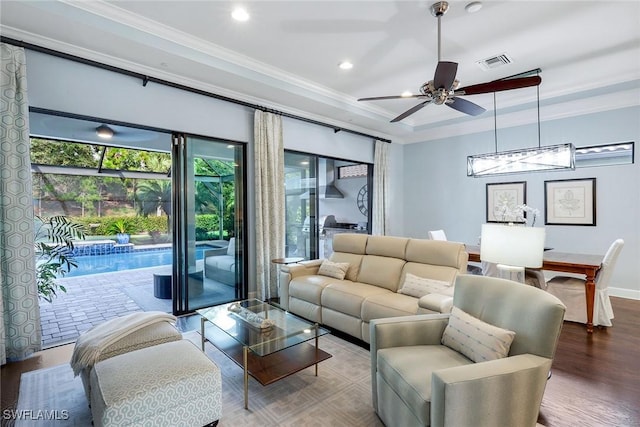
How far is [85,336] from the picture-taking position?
225cm

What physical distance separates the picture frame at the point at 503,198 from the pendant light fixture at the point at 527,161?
1.35 metres

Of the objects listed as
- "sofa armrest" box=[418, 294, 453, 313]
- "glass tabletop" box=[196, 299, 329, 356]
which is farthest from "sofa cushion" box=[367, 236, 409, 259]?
"glass tabletop" box=[196, 299, 329, 356]

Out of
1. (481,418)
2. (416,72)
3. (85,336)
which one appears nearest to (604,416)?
(481,418)

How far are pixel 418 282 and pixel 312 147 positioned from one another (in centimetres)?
317

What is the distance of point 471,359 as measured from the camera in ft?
5.93

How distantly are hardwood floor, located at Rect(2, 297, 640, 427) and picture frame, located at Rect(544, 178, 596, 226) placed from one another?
1.89 m

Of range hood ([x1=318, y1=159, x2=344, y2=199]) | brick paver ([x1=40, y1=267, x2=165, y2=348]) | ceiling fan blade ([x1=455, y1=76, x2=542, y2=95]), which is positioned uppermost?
ceiling fan blade ([x1=455, y1=76, x2=542, y2=95])

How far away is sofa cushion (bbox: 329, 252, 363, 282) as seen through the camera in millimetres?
3863

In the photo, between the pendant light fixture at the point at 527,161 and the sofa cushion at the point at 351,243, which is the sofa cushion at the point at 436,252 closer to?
the sofa cushion at the point at 351,243

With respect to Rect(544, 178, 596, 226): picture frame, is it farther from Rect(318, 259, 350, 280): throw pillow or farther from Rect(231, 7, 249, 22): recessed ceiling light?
Rect(231, 7, 249, 22): recessed ceiling light

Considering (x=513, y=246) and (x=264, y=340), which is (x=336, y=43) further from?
(x=264, y=340)

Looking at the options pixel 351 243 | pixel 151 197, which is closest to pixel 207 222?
pixel 351 243

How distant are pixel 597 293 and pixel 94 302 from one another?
6565mm

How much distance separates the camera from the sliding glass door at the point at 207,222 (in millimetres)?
3898
